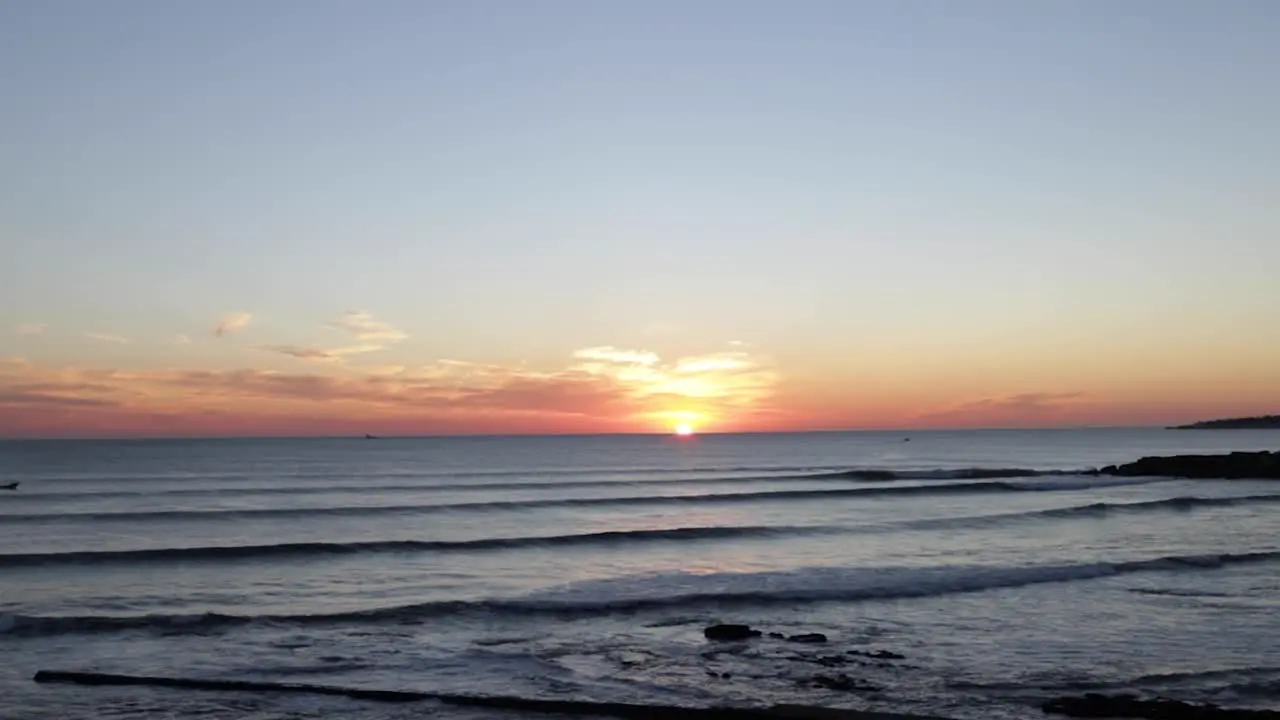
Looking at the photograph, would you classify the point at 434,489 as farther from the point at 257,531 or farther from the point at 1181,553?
the point at 1181,553

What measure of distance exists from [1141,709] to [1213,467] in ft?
189

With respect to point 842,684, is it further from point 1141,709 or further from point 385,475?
point 385,475

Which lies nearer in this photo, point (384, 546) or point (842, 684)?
point (842, 684)

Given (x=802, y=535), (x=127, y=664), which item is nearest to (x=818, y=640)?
(x=127, y=664)

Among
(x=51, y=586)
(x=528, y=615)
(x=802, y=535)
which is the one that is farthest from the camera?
(x=802, y=535)

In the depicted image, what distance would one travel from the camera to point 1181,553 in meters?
25.9

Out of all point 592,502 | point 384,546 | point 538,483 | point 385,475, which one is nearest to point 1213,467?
point 592,502

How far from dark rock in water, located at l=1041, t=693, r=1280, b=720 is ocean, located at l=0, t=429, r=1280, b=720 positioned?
466mm

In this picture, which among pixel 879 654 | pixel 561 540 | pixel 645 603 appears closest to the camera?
pixel 879 654

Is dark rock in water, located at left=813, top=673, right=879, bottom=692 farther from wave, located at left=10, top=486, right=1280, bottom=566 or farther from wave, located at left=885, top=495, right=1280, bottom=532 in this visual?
wave, located at left=885, top=495, right=1280, bottom=532

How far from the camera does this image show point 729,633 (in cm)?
1592

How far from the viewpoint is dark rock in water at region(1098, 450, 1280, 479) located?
59.5m

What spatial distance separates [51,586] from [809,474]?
5813 cm

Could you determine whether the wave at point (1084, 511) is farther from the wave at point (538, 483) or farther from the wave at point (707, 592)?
the wave at point (538, 483)
